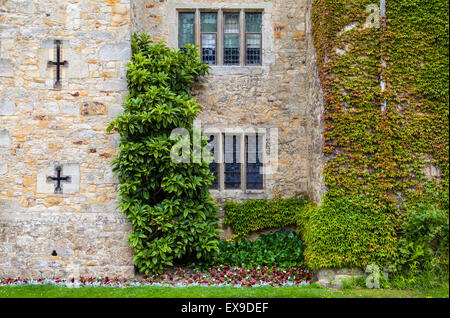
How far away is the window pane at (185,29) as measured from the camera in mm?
7465

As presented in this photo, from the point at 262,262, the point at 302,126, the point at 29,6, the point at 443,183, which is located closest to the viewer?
the point at 443,183

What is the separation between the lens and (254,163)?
7473 mm

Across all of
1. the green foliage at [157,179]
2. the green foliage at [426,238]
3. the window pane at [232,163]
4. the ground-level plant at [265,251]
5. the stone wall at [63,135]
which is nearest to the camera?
the green foliage at [426,238]

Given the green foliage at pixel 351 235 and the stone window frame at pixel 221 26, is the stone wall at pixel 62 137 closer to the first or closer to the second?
the green foliage at pixel 351 235

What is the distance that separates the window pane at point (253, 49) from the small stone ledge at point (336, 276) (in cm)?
409

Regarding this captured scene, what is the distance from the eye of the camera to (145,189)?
6035 mm

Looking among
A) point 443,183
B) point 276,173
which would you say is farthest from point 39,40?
point 443,183

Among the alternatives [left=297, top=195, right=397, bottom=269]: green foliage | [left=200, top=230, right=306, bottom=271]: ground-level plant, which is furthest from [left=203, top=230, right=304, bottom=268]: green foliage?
[left=297, top=195, right=397, bottom=269]: green foliage

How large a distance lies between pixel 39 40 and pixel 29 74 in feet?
1.88

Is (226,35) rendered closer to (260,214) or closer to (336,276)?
(260,214)

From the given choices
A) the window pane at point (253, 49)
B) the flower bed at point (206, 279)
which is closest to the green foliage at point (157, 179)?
the flower bed at point (206, 279)

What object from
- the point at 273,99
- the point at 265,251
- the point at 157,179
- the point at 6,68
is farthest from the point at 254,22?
the point at 6,68

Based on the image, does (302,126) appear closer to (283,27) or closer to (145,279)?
(283,27)

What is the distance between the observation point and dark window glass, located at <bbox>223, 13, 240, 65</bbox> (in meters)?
7.52
